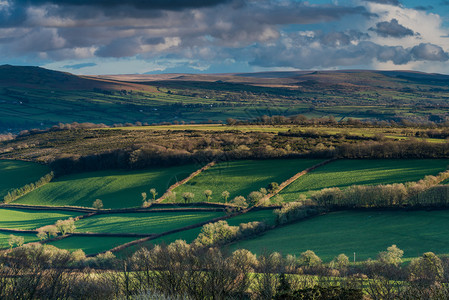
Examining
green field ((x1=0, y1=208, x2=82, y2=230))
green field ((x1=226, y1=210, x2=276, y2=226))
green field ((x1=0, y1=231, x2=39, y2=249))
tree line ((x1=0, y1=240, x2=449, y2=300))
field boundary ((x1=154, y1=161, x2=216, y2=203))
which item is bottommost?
green field ((x1=0, y1=231, x2=39, y2=249))

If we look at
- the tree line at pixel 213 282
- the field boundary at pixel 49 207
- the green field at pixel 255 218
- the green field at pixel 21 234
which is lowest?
the green field at pixel 21 234

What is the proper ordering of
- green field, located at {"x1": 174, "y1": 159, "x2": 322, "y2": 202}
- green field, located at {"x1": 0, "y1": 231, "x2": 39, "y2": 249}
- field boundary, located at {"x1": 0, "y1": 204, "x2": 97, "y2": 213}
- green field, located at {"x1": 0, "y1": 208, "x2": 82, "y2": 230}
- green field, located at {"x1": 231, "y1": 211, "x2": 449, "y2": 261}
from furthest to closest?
field boundary, located at {"x1": 0, "y1": 204, "x2": 97, "y2": 213}
green field, located at {"x1": 174, "y1": 159, "x2": 322, "y2": 202}
green field, located at {"x1": 0, "y1": 208, "x2": 82, "y2": 230}
green field, located at {"x1": 0, "y1": 231, "x2": 39, "y2": 249}
green field, located at {"x1": 231, "y1": 211, "x2": 449, "y2": 261}

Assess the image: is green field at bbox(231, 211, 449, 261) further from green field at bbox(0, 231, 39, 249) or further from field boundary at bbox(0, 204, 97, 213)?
field boundary at bbox(0, 204, 97, 213)

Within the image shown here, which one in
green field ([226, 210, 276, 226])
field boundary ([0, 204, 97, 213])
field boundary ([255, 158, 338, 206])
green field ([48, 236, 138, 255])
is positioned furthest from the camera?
field boundary ([0, 204, 97, 213])

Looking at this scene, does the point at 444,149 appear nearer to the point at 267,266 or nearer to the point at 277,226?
the point at 277,226

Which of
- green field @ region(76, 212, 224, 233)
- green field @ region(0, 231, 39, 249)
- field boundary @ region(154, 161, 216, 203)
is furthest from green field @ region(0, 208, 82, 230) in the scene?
field boundary @ region(154, 161, 216, 203)

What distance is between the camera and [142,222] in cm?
9175

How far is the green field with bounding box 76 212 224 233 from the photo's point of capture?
87.2 m

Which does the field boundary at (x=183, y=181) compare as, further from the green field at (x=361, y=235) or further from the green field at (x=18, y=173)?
the green field at (x=18, y=173)

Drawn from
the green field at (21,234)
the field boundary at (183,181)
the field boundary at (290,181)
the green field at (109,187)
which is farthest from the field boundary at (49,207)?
the field boundary at (290,181)

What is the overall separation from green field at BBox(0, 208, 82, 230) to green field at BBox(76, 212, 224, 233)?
21.6ft

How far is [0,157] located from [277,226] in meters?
127

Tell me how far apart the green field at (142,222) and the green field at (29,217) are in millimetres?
6591

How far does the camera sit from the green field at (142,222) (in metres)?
87.2
